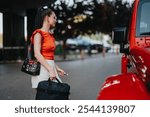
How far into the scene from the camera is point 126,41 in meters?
6.56

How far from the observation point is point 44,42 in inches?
233

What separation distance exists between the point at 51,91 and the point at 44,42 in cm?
76

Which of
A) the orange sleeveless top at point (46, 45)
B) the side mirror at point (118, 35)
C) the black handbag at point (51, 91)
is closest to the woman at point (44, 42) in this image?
the orange sleeveless top at point (46, 45)

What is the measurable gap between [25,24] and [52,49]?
3189 cm

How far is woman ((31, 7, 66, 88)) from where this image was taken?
5.80 metres

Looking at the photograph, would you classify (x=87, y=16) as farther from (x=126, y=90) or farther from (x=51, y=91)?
(x=126, y=90)

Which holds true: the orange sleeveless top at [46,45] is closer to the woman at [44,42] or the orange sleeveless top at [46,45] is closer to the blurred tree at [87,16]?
the woman at [44,42]

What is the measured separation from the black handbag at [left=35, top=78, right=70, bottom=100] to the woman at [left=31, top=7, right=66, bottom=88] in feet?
1.04

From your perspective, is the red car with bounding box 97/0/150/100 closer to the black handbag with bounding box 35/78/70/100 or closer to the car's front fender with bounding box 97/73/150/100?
the car's front fender with bounding box 97/73/150/100

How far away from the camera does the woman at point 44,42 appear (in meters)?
5.80

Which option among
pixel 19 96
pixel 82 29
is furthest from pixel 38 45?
pixel 82 29

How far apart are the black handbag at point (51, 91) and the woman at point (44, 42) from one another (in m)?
0.32

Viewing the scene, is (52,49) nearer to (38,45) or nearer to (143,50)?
(38,45)

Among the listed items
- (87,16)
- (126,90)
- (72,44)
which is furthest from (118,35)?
(72,44)
